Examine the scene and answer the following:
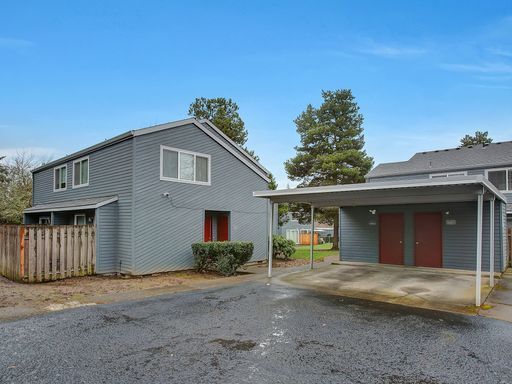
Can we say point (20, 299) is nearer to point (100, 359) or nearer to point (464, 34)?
point (100, 359)

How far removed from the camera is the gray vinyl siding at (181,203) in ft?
38.6

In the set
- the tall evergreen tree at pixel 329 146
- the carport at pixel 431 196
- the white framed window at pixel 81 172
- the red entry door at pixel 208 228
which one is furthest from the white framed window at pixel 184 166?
the tall evergreen tree at pixel 329 146

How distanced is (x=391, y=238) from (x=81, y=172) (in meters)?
13.7

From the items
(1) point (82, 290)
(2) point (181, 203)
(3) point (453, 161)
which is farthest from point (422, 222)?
(1) point (82, 290)

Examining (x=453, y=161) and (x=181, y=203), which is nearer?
(x=181, y=203)

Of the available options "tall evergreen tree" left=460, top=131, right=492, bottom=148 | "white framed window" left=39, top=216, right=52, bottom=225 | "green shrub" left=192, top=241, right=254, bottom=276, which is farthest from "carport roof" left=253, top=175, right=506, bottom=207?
"tall evergreen tree" left=460, top=131, right=492, bottom=148

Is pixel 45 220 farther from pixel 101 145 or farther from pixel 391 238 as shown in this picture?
pixel 391 238

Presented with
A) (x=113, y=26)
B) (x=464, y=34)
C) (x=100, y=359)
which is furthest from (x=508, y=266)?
(x=113, y=26)

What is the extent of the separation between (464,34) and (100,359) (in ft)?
51.5

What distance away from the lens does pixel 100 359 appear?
4383 mm

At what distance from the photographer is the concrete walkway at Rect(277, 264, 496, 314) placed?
810cm

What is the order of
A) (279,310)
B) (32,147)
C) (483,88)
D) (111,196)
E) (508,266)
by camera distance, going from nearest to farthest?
1. (279,310)
2. (111,196)
3. (508,266)
4. (483,88)
5. (32,147)

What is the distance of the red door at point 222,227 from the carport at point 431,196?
3365 mm

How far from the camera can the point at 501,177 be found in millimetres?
16891
